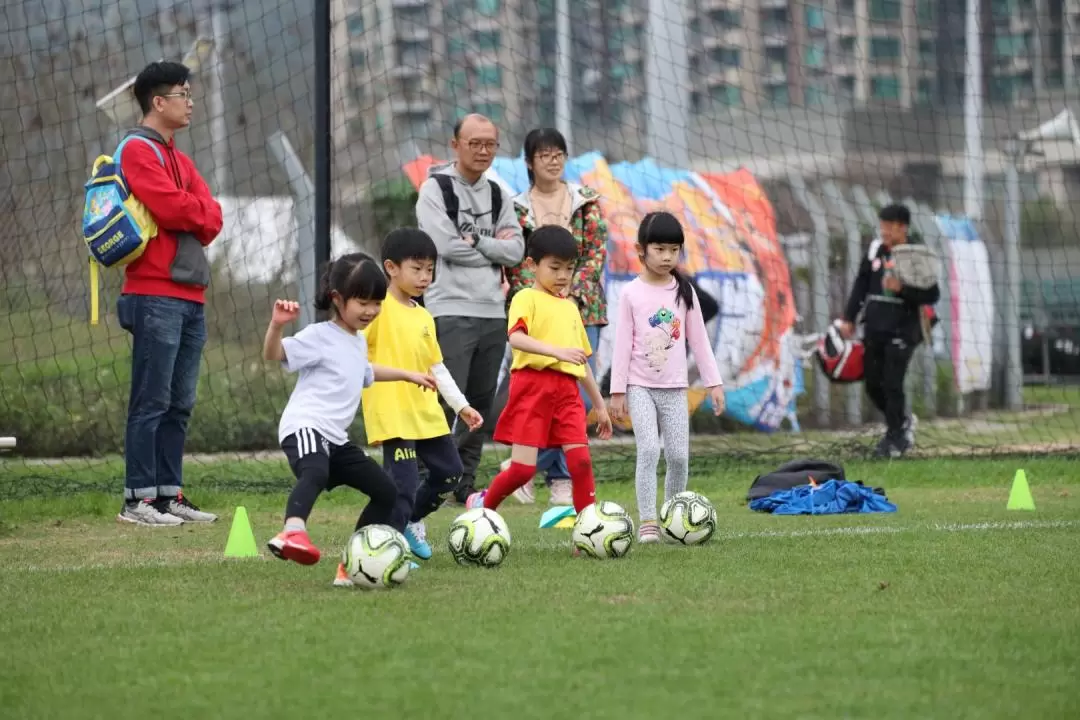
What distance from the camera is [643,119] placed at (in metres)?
16.5

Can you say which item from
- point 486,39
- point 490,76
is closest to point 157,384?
point 486,39

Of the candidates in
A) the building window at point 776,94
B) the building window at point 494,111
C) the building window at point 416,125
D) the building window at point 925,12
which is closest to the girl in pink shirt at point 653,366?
the building window at point 416,125

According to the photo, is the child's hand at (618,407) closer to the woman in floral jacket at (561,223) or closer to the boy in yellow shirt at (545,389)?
the boy in yellow shirt at (545,389)

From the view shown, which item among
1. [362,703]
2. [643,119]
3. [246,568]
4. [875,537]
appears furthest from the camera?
[643,119]

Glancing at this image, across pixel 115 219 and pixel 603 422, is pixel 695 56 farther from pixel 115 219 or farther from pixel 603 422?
pixel 603 422

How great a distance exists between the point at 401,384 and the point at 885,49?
34.3 ft

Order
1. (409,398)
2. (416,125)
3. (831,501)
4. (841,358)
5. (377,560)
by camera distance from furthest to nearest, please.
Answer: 1. (416,125)
2. (841,358)
3. (831,501)
4. (409,398)
5. (377,560)

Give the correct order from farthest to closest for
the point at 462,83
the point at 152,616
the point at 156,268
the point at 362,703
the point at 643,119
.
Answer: the point at 643,119
the point at 462,83
the point at 156,268
the point at 152,616
the point at 362,703

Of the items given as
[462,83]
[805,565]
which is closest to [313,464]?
[805,565]

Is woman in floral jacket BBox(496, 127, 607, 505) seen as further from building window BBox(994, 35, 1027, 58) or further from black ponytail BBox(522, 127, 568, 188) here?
building window BBox(994, 35, 1027, 58)

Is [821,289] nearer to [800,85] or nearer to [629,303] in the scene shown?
[800,85]

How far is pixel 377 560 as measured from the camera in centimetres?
590

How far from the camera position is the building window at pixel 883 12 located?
16.0 metres

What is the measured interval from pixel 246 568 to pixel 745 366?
9.50 meters
